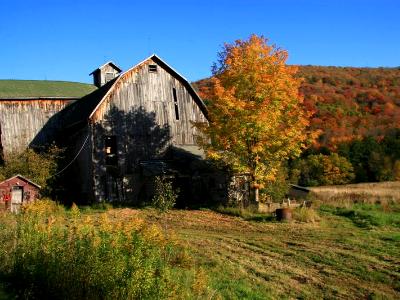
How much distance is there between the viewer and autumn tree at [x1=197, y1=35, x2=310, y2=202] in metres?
29.0

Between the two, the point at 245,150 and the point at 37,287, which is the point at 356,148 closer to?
the point at 245,150

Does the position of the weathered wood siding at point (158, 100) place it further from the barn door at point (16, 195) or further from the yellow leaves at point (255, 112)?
the barn door at point (16, 195)

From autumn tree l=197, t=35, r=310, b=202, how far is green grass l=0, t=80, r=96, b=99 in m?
13.8

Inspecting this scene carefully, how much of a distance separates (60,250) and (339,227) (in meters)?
16.4

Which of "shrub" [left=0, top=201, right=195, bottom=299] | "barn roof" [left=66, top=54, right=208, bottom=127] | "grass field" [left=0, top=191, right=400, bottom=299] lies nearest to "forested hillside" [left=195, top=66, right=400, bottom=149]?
"barn roof" [left=66, top=54, right=208, bottom=127]

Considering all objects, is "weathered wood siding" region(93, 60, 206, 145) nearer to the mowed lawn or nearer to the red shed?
the red shed

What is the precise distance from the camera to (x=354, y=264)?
56.9 feet

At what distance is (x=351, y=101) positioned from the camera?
93.1 metres

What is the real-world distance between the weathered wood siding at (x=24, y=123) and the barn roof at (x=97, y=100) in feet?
4.88

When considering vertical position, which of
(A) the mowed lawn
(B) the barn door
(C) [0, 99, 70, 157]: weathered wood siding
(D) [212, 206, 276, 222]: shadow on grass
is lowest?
(A) the mowed lawn

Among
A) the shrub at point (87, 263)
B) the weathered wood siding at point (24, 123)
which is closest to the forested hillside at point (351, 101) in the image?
the weathered wood siding at point (24, 123)

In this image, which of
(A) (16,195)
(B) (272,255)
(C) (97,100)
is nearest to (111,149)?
(C) (97,100)

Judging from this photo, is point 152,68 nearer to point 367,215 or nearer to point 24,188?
point 24,188

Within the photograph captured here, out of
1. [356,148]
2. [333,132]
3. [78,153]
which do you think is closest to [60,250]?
[78,153]
